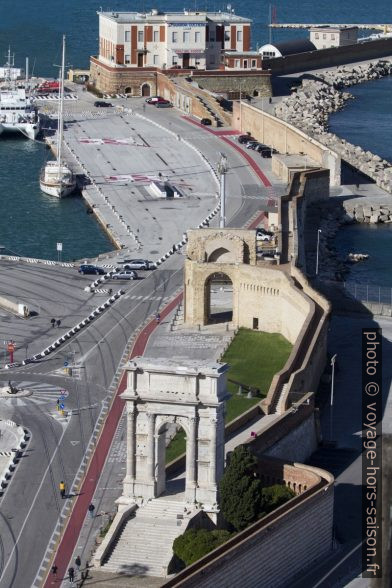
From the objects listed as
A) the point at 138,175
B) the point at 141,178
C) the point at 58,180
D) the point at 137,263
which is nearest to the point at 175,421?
the point at 137,263

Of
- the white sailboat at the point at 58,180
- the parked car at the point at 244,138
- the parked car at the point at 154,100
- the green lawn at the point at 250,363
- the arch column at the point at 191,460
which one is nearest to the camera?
the arch column at the point at 191,460

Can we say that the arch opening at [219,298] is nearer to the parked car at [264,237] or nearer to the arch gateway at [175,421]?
the parked car at [264,237]

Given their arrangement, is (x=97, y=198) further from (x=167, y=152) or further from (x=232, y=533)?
(x=232, y=533)

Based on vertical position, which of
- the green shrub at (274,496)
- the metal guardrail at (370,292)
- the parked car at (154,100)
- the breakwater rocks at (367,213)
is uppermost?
the parked car at (154,100)

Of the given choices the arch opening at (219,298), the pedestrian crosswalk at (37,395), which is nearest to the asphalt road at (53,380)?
the pedestrian crosswalk at (37,395)

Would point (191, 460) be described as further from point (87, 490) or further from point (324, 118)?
point (324, 118)

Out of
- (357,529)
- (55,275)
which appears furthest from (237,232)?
(357,529)

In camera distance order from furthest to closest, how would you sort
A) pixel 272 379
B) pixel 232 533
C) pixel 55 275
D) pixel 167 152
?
pixel 167 152, pixel 55 275, pixel 272 379, pixel 232 533
